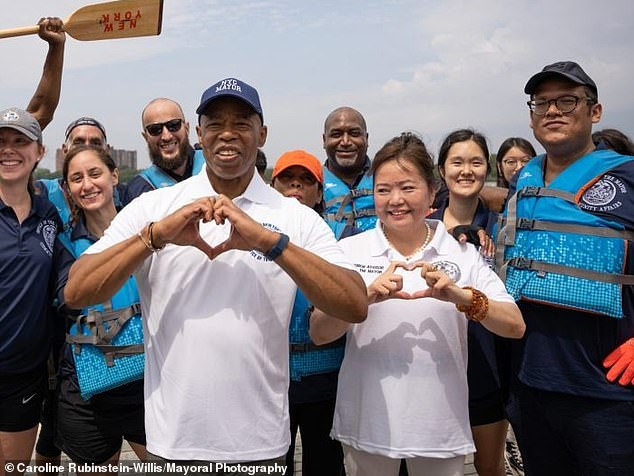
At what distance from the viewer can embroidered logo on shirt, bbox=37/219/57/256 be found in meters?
3.32

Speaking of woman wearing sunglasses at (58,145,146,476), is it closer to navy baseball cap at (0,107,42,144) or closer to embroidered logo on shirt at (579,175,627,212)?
navy baseball cap at (0,107,42,144)

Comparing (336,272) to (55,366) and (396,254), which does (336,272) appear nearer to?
(396,254)

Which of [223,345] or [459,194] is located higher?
[459,194]

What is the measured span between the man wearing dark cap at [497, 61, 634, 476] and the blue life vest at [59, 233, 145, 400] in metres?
2.11

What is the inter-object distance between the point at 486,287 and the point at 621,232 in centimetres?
78

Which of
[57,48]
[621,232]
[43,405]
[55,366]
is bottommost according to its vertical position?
[43,405]

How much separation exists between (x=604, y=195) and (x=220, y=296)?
203 cm

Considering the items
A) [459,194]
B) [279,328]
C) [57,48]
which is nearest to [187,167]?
[57,48]

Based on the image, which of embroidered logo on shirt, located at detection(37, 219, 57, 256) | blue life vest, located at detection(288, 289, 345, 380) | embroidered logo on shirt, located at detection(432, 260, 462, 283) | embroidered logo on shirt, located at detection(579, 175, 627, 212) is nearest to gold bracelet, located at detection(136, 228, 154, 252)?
blue life vest, located at detection(288, 289, 345, 380)

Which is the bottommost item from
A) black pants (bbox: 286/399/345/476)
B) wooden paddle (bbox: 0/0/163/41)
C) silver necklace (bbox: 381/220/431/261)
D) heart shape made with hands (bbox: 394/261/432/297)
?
black pants (bbox: 286/399/345/476)

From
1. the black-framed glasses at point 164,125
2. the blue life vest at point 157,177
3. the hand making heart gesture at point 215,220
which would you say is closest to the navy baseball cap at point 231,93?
the hand making heart gesture at point 215,220

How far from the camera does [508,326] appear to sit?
2609mm

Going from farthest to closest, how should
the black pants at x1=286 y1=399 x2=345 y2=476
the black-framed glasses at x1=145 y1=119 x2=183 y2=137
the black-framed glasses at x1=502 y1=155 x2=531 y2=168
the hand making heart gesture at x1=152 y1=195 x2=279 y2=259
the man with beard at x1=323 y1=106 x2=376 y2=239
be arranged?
the black-framed glasses at x1=502 y1=155 x2=531 y2=168, the black-framed glasses at x1=145 y1=119 x2=183 y2=137, the man with beard at x1=323 y1=106 x2=376 y2=239, the black pants at x1=286 y1=399 x2=345 y2=476, the hand making heart gesture at x1=152 y1=195 x2=279 y2=259

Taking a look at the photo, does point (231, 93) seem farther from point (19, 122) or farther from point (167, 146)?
point (167, 146)
